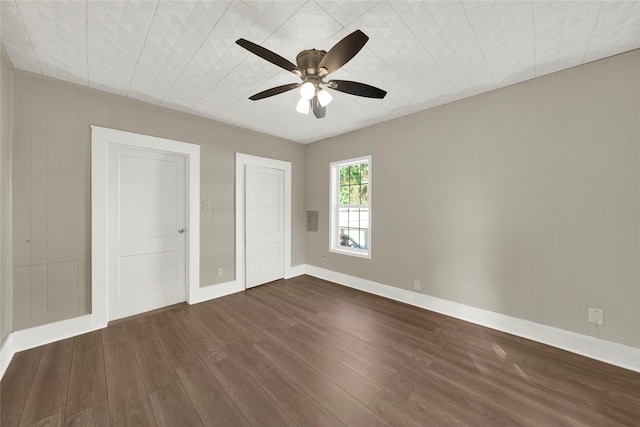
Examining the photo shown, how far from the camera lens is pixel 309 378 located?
1.79 m

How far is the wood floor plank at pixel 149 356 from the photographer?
1.76 m

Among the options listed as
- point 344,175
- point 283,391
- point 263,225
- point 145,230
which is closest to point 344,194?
point 344,175

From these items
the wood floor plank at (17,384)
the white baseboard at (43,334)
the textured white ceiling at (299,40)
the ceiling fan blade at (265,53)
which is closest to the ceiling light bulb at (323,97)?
the ceiling fan blade at (265,53)

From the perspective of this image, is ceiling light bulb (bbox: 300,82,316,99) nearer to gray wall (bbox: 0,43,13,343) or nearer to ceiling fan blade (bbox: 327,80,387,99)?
ceiling fan blade (bbox: 327,80,387,99)

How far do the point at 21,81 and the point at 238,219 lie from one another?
2477 millimetres

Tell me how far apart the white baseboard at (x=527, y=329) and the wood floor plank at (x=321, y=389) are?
1.82 metres

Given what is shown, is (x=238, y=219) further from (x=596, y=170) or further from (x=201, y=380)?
(x=596, y=170)

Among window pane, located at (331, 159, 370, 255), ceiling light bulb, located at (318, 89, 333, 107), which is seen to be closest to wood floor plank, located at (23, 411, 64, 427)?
ceiling light bulb, located at (318, 89, 333, 107)

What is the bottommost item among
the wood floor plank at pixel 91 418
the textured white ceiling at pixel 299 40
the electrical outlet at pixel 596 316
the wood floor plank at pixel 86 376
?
the wood floor plank at pixel 91 418

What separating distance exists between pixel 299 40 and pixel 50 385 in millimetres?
3164

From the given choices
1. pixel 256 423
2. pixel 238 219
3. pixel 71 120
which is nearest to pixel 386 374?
pixel 256 423

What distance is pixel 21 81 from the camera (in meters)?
2.13

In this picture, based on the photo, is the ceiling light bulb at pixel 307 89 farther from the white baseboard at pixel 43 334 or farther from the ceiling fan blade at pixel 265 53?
the white baseboard at pixel 43 334

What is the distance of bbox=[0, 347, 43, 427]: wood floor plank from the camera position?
4.74ft
